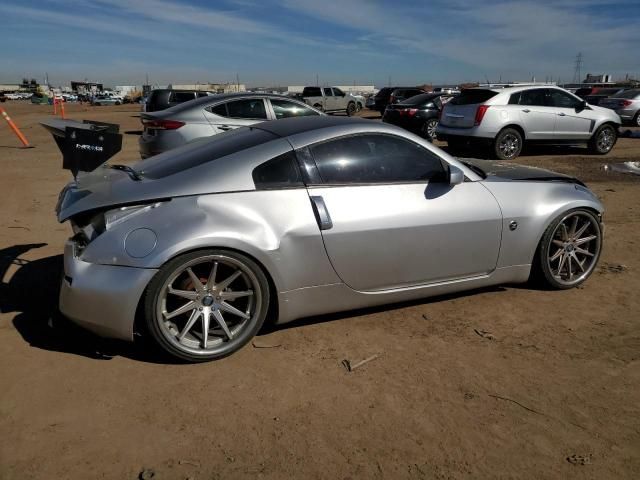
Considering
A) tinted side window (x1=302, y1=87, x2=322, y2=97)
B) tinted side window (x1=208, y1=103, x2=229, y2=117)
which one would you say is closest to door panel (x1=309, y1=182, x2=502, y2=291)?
tinted side window (x1=208, y1=103, x2=229, y2=117)

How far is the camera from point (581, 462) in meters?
2.41

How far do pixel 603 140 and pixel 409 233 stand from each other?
10893 millimetres

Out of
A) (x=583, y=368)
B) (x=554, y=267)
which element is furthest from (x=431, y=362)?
(x=554, y=267)

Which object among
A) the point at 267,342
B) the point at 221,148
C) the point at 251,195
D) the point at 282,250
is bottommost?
the point at 267,342

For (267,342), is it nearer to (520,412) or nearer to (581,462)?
(520,412)

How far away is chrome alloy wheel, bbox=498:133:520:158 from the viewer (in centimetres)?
1109

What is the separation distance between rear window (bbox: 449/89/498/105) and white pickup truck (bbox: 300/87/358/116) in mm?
16732

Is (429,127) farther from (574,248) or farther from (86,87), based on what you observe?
(86,87)

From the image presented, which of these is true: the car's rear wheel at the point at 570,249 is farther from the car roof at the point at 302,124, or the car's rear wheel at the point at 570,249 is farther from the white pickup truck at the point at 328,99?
the white pickup truck at the point at 328,99

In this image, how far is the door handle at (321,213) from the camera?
10.9ft

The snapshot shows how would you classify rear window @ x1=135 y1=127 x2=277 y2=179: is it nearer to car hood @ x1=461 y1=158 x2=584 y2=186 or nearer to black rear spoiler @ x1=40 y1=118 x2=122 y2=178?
black rear spoiler @ x1=40 y1=118 x2=122 y2=178

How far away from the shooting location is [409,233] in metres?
3.57

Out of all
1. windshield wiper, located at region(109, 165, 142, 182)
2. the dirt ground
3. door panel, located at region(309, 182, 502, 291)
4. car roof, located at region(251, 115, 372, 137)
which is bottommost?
the dirt ground

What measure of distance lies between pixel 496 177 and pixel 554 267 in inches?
36.8
